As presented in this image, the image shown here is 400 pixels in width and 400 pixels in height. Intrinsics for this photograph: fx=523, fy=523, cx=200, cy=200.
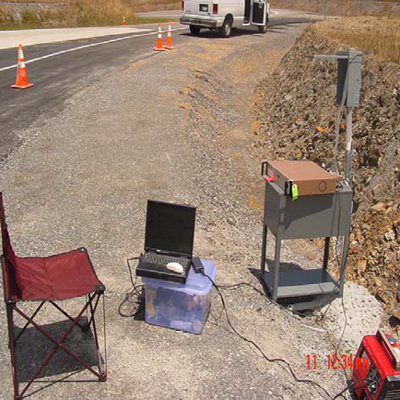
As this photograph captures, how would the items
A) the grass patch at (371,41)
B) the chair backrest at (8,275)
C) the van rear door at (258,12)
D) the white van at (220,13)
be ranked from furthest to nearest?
the van rear door at (258,12)
the white van at (220,13)
the grass patch at (371,41)
the chair backrest at (8,275)

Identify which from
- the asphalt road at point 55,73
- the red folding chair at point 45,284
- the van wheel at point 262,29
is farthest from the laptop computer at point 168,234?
the van wheel at point 262,29

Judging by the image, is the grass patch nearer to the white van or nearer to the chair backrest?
the white van

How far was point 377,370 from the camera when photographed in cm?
438

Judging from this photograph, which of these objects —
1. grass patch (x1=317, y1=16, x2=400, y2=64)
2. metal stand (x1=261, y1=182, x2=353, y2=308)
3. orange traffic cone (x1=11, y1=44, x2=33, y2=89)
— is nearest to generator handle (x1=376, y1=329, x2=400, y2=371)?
metal stand (x1=261, y1=182, x2=353, y2=308)

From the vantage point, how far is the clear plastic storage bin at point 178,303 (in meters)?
4.89

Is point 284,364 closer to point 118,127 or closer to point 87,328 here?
point 87,328

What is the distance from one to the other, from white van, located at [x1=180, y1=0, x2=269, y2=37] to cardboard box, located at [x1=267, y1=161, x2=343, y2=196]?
1859cm

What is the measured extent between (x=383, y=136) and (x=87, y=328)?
271 inches

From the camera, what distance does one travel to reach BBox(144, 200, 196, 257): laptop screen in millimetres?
5105

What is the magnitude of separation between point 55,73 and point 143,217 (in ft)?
32.2

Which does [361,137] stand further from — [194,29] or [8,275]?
[194,29]

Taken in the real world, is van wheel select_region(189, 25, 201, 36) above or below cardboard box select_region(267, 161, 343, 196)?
above

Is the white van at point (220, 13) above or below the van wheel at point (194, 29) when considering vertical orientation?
above
